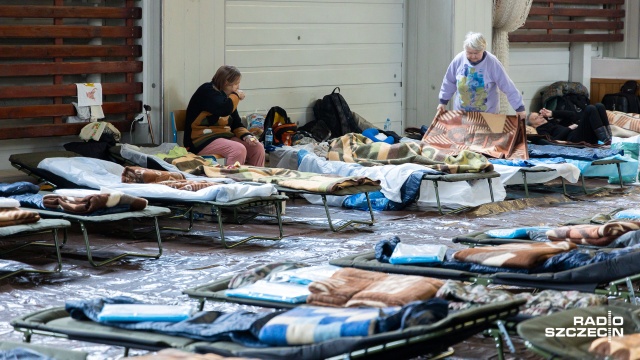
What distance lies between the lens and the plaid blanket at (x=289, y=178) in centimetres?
827

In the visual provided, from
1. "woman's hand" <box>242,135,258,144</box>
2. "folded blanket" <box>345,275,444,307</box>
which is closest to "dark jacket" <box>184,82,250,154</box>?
"woman's hand" <box>242,135,258,144</box>

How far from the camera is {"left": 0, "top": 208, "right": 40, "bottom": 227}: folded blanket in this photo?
254 inches

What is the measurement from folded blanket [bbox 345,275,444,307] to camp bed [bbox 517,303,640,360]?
58 cm

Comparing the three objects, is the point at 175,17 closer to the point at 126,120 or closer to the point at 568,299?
the point at 126,120

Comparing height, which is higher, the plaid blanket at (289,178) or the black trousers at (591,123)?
the black trousers at (591,123)

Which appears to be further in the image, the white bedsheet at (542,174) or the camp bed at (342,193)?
the white bedsheet at (542,174)

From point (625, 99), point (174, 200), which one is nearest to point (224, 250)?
point (174, 200)

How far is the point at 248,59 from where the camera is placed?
11.0 meters

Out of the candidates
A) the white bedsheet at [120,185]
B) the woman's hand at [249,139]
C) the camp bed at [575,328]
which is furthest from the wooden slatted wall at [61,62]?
the camp bed at [575,328]

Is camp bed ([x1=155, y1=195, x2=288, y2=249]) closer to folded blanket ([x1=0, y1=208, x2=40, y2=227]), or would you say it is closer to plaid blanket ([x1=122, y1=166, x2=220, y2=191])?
plaid blanket ([x1=122, y1=166, x2=220, y2=191])

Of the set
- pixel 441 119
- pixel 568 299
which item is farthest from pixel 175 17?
pixel 568 299

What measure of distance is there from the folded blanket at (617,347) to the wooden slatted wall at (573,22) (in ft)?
36.0

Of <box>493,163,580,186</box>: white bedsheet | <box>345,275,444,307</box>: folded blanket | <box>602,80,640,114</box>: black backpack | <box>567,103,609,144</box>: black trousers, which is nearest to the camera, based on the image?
<box>345,275,444,307</box>: folded blanket

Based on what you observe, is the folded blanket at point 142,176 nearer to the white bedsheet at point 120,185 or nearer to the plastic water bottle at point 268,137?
the white bedsheet at point 120,185
